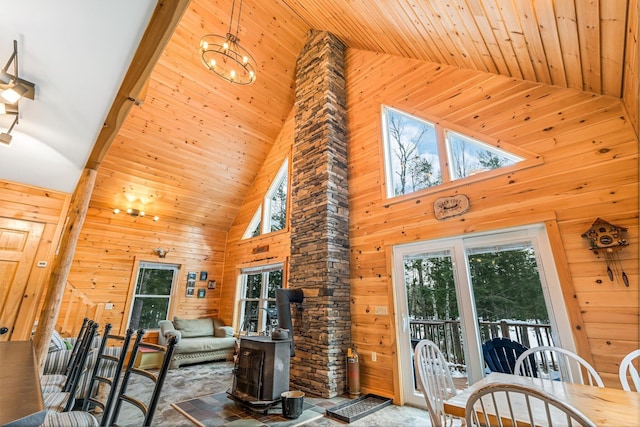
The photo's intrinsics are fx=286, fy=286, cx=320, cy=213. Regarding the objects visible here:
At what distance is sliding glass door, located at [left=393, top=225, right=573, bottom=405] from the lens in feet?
9.86

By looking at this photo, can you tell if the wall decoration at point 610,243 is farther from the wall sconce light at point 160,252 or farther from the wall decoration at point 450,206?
the wall sconce light at point 160,252

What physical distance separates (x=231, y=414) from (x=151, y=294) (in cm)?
453

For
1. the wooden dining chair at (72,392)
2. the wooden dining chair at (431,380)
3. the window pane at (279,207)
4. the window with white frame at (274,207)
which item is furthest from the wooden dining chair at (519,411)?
the window with white frame at (274,207)

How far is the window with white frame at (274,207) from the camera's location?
268 inches

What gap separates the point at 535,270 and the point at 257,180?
6172 mm

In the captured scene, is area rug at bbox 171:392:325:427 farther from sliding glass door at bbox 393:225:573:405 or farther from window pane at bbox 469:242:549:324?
window pane at bbox 469:242:549:324

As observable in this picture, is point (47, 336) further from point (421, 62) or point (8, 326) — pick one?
point (421, 62)

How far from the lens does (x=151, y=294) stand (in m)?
6.68

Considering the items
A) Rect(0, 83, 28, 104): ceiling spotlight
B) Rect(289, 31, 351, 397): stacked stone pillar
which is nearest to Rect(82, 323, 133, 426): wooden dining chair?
Rect(0, 83, 28, 104): ceiling spotlight

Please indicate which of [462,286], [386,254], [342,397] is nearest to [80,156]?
[386,254]

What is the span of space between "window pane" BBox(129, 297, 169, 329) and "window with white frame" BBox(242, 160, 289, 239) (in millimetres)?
2685

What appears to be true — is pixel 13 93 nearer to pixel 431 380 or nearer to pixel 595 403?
pixel 431 380

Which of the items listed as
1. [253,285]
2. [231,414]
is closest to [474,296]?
[231,414]

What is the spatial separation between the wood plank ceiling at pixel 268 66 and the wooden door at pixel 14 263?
2.98 m
